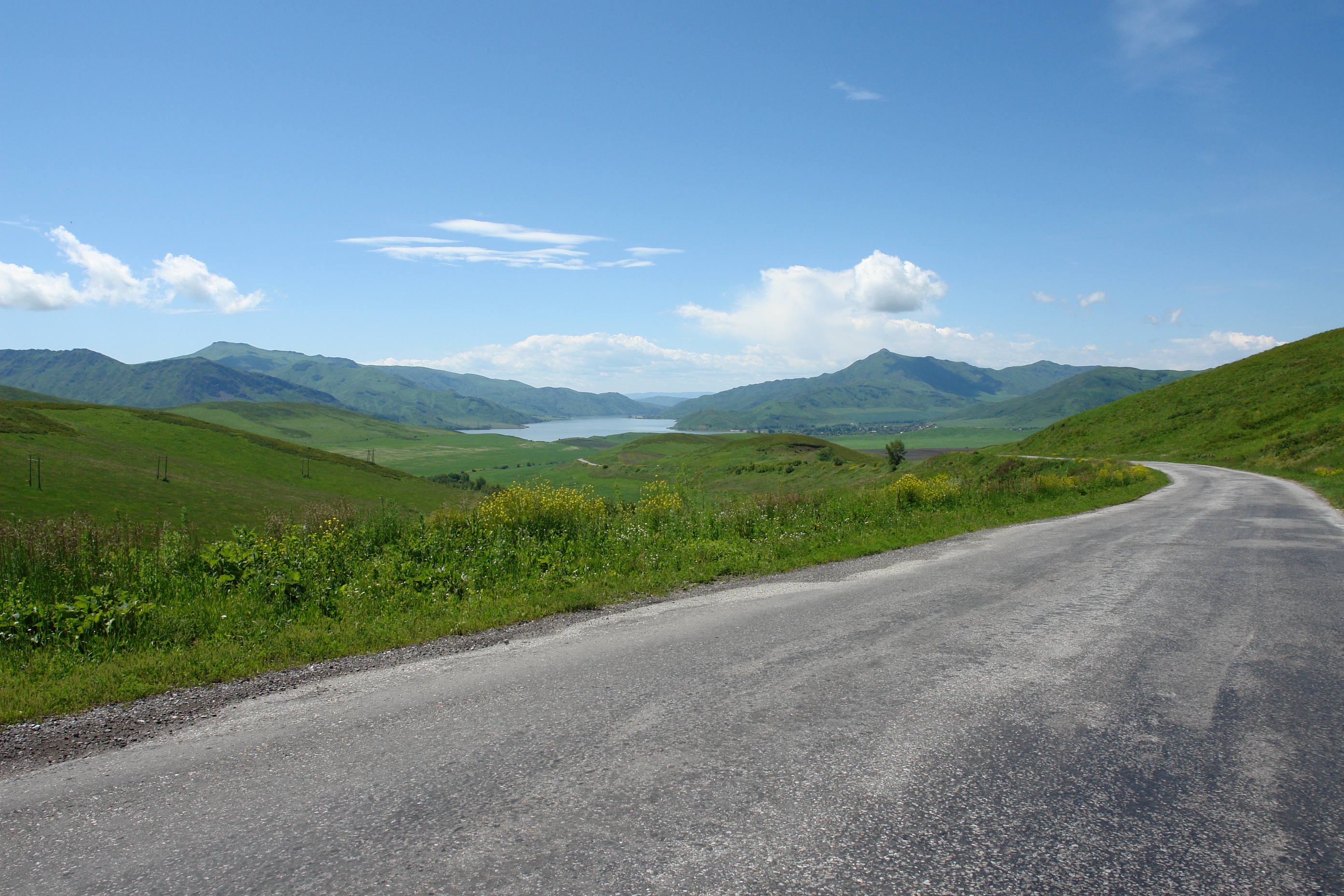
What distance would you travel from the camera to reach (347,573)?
10289 mm

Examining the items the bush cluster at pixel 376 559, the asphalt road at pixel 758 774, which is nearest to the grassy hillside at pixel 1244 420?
the bush cluster at pixel 376 559

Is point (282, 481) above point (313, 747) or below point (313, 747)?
below

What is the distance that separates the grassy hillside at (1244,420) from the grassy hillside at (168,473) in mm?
51486

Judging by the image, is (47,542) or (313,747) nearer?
(313,747)

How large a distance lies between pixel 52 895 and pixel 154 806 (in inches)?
35.1

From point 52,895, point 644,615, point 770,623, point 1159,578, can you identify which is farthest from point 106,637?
point 1159,578

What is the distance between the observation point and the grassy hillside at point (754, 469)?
8456cm

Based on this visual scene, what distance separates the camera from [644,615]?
8.72m

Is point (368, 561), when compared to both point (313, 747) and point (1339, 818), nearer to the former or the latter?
point (313, 747)

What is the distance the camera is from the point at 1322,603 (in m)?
8.65

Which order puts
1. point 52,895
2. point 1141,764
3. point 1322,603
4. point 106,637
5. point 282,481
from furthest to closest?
point 282,481 < point 1322,603 < point 106,637 < point 1141,764 < point 52,895

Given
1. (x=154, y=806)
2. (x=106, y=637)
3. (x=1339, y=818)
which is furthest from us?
(x=106, y=637)

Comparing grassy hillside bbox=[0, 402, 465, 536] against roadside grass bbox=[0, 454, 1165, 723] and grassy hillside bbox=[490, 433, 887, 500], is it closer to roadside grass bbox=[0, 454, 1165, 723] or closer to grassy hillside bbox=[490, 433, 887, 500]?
roadside grass bbox=[0, 454, 1165, 723]

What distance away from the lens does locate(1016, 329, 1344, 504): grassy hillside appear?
4206cm
